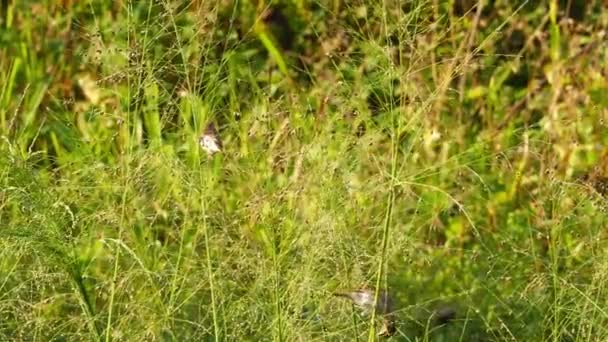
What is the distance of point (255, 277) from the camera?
330 cm

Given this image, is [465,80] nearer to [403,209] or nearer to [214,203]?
[403,209]

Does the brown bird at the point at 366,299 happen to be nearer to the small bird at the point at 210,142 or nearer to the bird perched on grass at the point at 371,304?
the bird perched on grass at the point at 371,304

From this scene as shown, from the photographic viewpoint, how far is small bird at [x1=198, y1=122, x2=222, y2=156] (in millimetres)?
3234

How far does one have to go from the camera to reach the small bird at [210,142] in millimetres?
3234

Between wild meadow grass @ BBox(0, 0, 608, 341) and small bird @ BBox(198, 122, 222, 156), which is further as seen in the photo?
small bird @ BBox(198, 122, 222, 156)

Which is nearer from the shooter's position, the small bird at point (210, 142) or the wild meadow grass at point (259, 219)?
the wild meadow grass at point (259, 219)

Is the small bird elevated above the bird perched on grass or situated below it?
above

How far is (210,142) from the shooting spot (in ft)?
10.7

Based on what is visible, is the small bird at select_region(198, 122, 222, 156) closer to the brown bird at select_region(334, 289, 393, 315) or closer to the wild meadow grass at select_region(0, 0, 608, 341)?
the wild meadow grass at select_region(0, 0, 608, 341)

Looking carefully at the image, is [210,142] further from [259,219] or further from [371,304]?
[371,304]

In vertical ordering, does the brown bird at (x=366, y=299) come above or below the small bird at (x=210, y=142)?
below

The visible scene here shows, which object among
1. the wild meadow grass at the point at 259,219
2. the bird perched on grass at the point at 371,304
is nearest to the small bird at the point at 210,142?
the wild meadow grass at the point at 259,219

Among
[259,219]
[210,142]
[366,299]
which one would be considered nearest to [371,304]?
[366,299]

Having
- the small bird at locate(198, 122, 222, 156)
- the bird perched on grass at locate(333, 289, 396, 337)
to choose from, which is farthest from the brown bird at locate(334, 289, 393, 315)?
the small bird at locate(198, 122, 222, 156)
